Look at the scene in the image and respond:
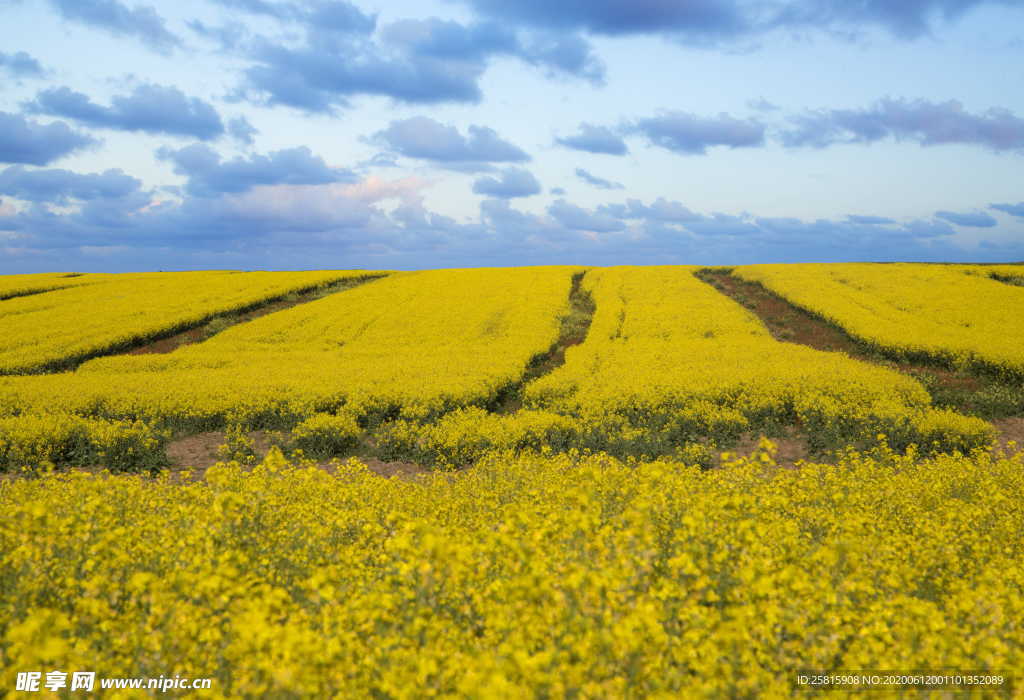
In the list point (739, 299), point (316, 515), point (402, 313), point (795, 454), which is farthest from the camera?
point (739, 299)

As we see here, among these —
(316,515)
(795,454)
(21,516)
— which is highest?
(21,516)

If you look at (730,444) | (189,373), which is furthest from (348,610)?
(189,373)

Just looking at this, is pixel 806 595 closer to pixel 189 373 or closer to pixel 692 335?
pixel 189 373

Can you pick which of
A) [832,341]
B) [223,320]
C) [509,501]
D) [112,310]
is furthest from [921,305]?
[112,310]

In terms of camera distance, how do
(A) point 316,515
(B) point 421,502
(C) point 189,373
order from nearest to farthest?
(A) point 316,515 → (B) point 421,502 → (C) point 189,373

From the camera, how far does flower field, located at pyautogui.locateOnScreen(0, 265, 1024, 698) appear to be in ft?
13.6

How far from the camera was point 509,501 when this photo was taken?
911 centimetres

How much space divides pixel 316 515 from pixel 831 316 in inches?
1156

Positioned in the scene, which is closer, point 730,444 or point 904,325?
point 730,444

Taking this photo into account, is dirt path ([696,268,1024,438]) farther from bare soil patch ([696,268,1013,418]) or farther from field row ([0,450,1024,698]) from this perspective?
field row ([0,450,1024,698])

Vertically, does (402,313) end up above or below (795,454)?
above

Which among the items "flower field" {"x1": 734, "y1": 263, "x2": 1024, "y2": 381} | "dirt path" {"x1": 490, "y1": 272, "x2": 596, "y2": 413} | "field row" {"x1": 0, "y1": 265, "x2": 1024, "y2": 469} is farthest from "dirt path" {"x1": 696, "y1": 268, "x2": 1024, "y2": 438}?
"dirt path" {"x1": 490, "y1": 272, "x2": 596, "y2": 413}

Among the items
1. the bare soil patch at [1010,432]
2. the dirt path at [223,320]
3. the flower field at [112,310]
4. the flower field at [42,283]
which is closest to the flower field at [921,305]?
the bare soil patch at [1010,432]

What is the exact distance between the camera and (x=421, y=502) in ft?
28.9
